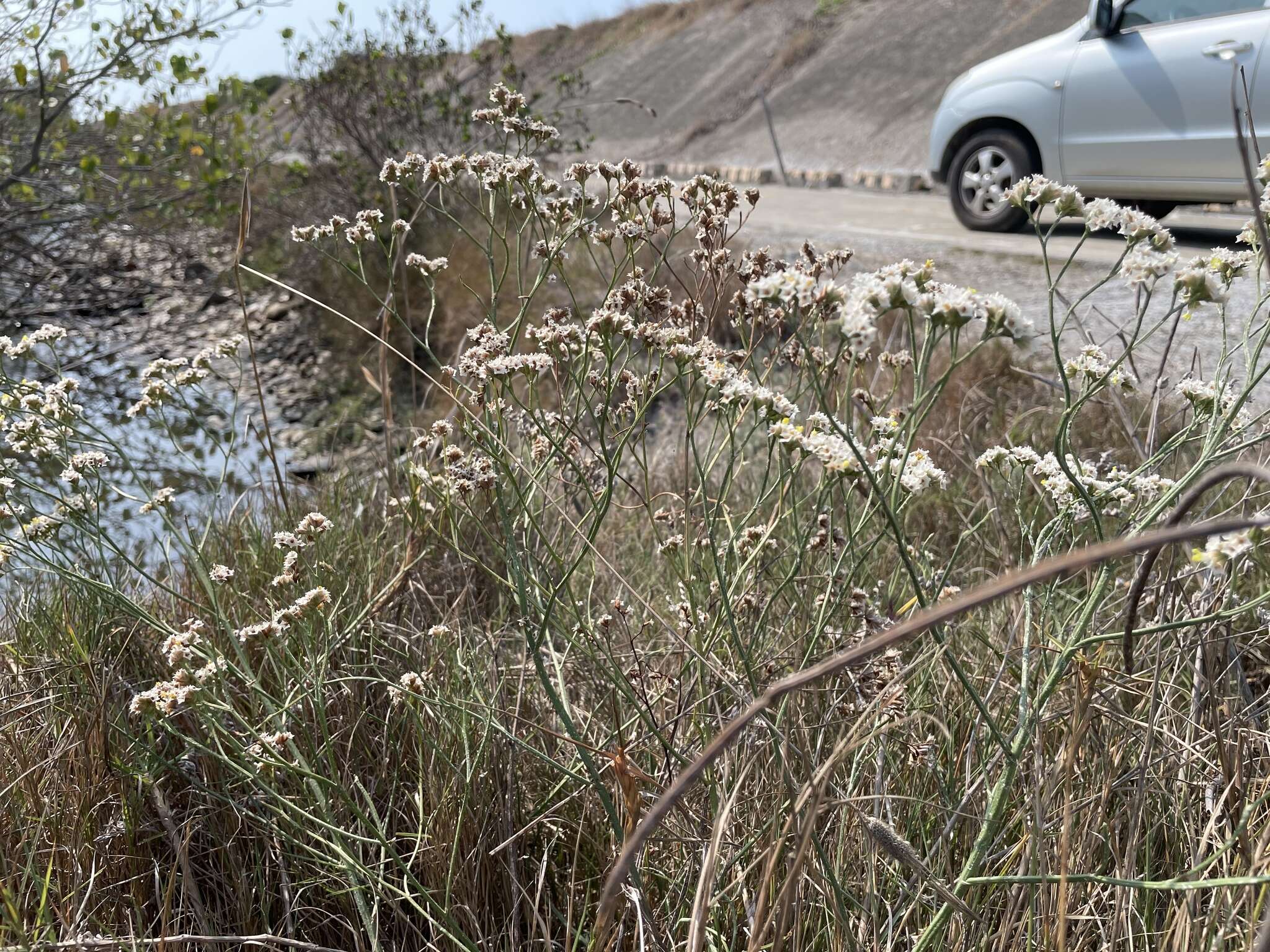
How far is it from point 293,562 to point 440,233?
669cm

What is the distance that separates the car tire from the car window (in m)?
1.08

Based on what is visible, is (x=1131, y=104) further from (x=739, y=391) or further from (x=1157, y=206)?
(x=739, y=391)

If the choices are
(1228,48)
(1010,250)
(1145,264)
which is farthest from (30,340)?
(1228,48)

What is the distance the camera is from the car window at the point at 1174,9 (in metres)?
6.36

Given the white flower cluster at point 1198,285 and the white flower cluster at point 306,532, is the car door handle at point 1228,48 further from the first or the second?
the white flower cluster at point 306,532

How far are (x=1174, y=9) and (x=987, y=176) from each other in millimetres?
1602

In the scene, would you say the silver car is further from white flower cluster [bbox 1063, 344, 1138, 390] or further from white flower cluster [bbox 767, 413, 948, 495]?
white flower cluster [bbox 767, 413, 948, 495]

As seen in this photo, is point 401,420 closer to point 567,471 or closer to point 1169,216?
point 567,471

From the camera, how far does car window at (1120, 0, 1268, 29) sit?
6359mm

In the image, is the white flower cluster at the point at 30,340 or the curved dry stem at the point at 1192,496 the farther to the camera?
the white flower cluster at the point at 30,340

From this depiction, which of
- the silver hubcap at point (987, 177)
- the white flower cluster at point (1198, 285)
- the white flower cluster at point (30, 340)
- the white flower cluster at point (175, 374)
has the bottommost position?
the white flower cluster at point (175, 374)

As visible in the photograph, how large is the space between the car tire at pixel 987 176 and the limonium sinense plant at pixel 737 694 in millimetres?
5730

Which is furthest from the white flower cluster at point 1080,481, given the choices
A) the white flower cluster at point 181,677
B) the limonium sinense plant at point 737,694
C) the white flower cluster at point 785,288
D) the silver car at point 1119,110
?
the silver car at point 1119,110

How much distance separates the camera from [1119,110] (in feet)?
22.7
